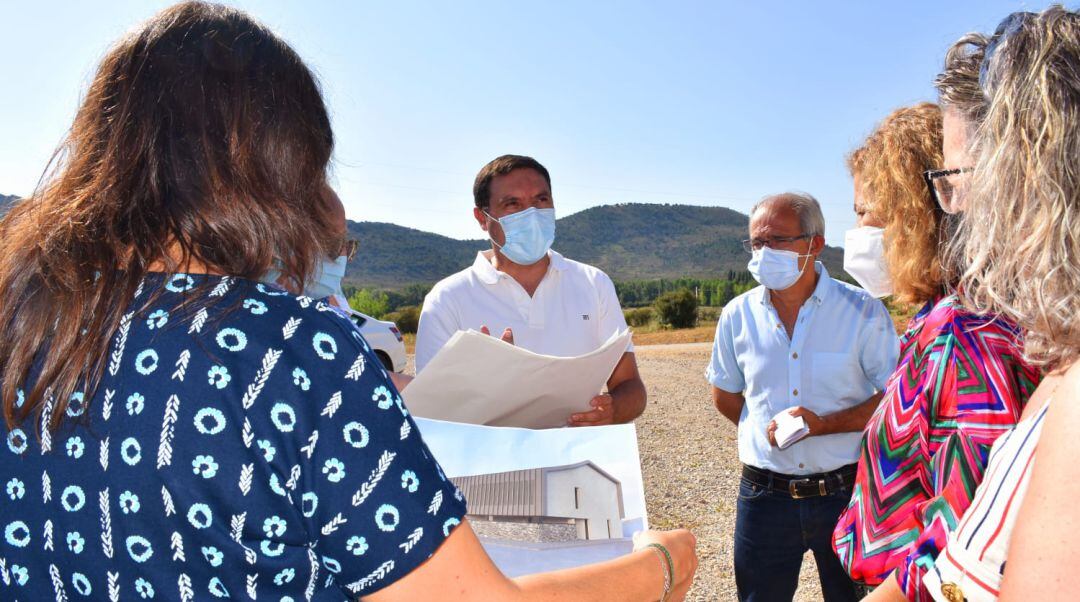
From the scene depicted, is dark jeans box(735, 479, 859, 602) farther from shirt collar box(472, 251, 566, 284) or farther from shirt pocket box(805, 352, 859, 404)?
shirt collar box(472, 251, 566, 284)

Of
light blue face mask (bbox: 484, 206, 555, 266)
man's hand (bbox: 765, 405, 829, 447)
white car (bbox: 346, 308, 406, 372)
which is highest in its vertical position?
light blue face mask (bbox: 484, 206, 555, 266)

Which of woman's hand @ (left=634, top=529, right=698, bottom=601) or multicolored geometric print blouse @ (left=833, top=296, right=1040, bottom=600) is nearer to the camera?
woman's hand @ (left=634, top=529, right=698, bottom=601)

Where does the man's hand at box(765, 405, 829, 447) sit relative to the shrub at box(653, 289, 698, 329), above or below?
above

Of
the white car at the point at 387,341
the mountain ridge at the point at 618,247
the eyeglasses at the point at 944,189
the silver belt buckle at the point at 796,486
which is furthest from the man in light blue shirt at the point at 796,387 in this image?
the mountain ridge at the point at 618,247

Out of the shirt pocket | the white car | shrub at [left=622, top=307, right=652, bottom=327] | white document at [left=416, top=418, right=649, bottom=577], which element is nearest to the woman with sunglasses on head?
white document at [left=416, top=418, right=649, bottom=577]

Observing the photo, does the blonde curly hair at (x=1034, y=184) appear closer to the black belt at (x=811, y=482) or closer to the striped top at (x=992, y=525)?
the striped top at (x=992, y=525)

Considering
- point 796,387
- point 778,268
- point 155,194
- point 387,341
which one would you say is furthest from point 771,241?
point 387,341

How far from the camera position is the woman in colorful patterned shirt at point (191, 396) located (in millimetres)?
863

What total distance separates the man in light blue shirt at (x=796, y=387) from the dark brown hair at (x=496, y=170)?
4.02 feet

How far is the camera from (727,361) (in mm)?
3678

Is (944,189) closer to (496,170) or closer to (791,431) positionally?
(791,431)

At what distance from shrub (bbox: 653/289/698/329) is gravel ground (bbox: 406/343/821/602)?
27864 millimetres

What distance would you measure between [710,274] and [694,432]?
104539mm

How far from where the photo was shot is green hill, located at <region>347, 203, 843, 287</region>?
10062 centimetres
